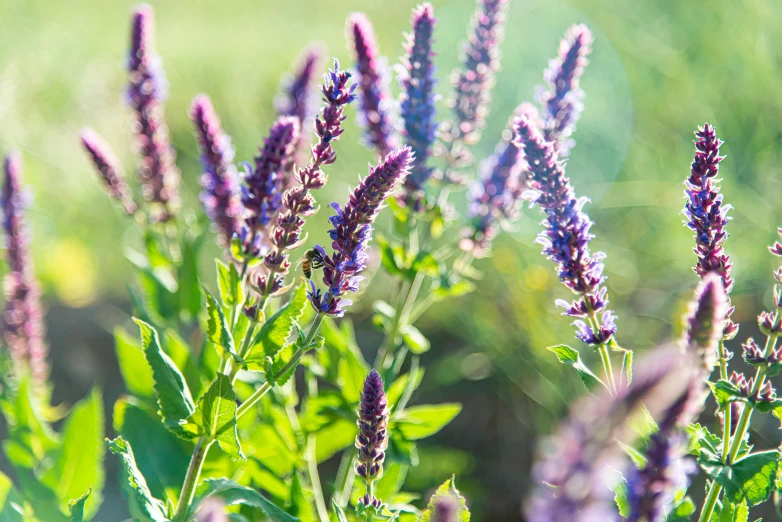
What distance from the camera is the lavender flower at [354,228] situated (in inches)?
49.2

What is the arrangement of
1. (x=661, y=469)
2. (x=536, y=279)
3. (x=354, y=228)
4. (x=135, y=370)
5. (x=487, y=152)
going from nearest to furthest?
(x=661, y=469) → (x=354, y=228) → (x=135, y=370) → (x=536, y=279) → (x=487, y=152)

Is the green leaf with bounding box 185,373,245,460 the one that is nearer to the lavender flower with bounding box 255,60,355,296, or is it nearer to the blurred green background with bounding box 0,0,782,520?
the lavender flower with bounding box 255,60,355,296

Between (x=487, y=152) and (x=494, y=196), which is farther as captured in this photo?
(x=487, y=152)

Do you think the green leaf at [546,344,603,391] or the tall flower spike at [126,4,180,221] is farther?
the tall flower spike at [126,4,180,221]

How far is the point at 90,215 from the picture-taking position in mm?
5375

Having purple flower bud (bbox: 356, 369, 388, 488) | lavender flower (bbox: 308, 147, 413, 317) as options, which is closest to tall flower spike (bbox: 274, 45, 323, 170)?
lavender flower (bbox: 308, 147, 413, 317)

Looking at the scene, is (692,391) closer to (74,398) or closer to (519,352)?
→ (519,352)

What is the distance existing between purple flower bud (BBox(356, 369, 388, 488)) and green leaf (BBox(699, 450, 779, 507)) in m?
0.56

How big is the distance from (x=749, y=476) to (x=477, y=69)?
50.0 inches

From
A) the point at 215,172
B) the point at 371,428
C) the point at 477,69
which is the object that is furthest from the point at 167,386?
the point at 477,69

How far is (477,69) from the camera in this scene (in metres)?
2.09

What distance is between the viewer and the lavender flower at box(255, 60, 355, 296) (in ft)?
4.48

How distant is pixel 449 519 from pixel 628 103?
14.4 ft

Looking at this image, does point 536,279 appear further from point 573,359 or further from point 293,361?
point 293,361
